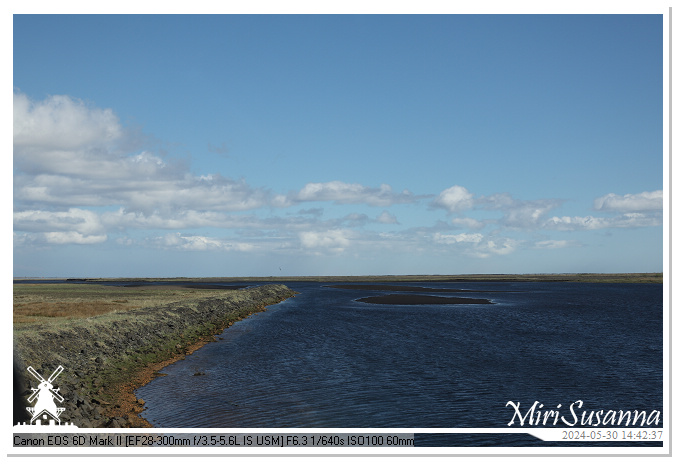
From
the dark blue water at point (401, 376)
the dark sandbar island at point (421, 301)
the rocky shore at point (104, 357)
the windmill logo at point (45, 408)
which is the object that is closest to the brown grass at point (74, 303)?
the rocky shore at point (104, 357)

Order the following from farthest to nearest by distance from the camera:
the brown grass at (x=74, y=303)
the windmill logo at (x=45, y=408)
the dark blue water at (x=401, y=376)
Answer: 1. the brown grass at (x=74, y=303)
2. the dark blue water at (x=401, y=376)
3. the windmill logo at (x=45, y=408)

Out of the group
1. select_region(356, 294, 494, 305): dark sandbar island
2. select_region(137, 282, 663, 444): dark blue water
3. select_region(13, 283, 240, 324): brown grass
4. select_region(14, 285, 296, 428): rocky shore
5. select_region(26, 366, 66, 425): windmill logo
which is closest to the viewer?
select_region(26, 366, 66, 425): windmill logo

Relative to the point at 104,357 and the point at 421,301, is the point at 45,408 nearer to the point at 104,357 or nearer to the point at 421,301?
the point at 104,357

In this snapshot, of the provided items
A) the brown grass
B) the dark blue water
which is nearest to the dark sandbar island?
the brown grass

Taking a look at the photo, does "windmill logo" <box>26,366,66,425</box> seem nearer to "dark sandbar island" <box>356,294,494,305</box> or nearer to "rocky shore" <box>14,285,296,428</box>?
"rocky shore" <box>14,285,296,428</box>

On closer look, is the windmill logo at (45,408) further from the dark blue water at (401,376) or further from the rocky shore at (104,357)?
the dark blue water at (401,376)
